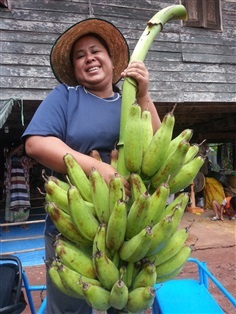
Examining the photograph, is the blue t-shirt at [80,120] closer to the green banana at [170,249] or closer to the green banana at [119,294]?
the green banana at [170,249]

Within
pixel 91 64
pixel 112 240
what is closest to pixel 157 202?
pixel 112 240

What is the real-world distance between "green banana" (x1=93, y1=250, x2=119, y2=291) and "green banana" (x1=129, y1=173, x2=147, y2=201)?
233mm

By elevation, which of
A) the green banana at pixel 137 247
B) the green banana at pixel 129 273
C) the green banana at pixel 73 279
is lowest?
the green banana at pixel 129 273

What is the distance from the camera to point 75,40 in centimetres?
173

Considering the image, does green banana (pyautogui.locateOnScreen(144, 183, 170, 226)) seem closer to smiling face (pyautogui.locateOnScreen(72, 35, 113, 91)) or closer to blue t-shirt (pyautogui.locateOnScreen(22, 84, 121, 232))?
blue t-shirt (pyautogui.locateOnScreen(22, 84, 121, 232))

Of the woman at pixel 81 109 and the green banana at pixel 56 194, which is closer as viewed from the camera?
the green banana at pixel 56 194

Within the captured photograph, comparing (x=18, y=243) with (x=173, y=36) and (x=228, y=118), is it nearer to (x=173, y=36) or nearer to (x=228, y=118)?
(x=173, y=36)

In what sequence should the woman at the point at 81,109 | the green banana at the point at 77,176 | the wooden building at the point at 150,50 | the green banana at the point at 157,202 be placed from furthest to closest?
the wooden building at the point at 150,50, the woman at the point at 81,109, the green banana at the point at 77,176, the green banana at the point at 157,202

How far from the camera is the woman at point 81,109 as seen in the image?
1.36 metres

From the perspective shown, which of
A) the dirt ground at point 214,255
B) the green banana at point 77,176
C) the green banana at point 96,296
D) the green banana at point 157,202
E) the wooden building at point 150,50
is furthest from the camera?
the wooden building at point 150,50

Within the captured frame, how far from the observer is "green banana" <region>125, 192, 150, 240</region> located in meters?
1.06

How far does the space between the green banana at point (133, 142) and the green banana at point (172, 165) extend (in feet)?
0.30

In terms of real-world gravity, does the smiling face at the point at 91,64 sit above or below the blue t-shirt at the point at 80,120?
above

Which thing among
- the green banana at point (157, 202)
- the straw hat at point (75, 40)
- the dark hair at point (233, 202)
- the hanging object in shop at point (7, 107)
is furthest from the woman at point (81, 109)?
the dark hair at point (233, 202)
